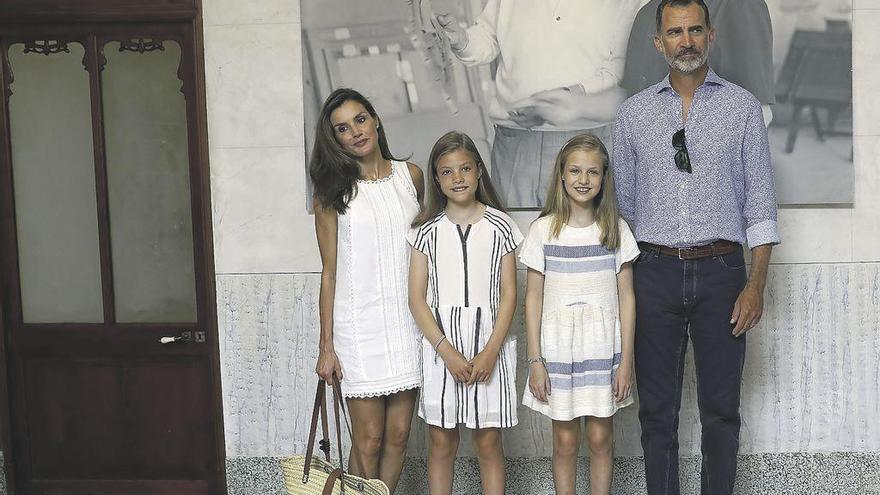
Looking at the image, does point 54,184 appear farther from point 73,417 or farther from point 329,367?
point 329,367

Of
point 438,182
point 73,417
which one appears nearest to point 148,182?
point 73,417

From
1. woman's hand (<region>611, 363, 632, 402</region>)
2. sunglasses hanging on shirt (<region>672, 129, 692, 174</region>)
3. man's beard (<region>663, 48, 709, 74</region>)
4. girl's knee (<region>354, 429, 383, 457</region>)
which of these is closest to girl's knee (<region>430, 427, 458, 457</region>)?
girl's knee (<region>354, 429, 383, 457</region>)

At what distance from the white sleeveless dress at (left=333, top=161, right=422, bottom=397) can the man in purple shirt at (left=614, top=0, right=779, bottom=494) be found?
2.50ft

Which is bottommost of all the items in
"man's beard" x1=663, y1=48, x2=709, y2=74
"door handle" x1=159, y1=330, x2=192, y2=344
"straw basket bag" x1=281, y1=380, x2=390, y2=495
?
"straw basket bag" x1=281, y1=380, x2=390, y2=495

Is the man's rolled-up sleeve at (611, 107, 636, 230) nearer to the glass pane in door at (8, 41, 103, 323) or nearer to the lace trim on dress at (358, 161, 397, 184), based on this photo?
the lace trim on dress at (358, 161, 397, 184)

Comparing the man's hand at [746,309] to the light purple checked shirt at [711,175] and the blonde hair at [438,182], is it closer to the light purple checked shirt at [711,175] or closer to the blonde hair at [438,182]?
the light purple checked shirt at [711,175]

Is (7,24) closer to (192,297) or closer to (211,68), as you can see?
(211,68)

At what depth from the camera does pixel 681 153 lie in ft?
9.56

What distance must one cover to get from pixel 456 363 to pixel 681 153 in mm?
964

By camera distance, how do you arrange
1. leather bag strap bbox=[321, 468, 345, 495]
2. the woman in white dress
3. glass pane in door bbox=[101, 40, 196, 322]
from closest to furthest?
1. leather bag strap bbox=[321, 468, 345, 495]
2. the woman in white dress
3. glass pane in door bbox=[101, 40, 196, 322]

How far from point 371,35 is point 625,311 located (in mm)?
1415

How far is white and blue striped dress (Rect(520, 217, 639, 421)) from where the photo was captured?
9.68 ft

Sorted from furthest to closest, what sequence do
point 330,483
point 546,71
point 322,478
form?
point 546,71 < point 322,478 < point 330,483

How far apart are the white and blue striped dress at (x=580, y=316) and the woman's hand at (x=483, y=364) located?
0.18 meters
